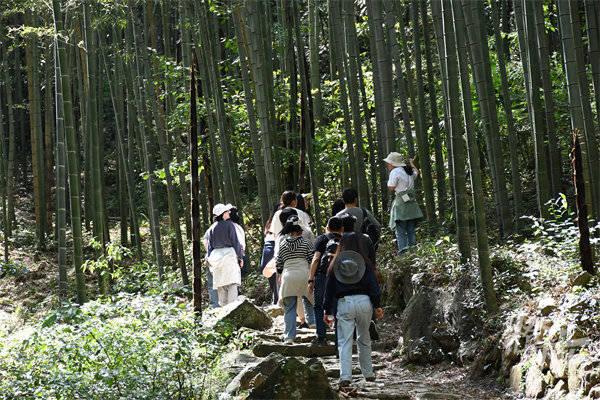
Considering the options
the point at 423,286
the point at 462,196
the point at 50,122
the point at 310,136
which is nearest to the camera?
the point at 462,196

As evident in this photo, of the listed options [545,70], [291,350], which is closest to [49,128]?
[545,70]

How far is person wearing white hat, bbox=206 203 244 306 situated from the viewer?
27.9ft

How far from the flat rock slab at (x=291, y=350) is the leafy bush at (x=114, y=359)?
54 centimetres

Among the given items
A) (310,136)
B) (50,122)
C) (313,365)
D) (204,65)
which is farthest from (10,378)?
(50,122)

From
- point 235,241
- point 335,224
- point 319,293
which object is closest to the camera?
point 335,224

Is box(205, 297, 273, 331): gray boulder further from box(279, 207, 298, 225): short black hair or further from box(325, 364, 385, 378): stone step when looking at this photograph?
box(325, 364, 385, 378): stone step

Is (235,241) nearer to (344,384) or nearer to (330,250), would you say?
(330,250)

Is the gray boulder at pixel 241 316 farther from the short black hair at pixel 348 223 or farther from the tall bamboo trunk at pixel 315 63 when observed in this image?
the tall bamboo trunk at pixel 315 63

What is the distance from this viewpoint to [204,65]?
12117 millimetres

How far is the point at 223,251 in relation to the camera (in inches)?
336

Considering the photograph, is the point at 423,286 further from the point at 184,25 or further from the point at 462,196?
the point at 184,25

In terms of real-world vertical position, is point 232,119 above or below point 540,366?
above

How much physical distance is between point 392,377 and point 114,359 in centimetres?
202

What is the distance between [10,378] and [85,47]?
5.12 meters
